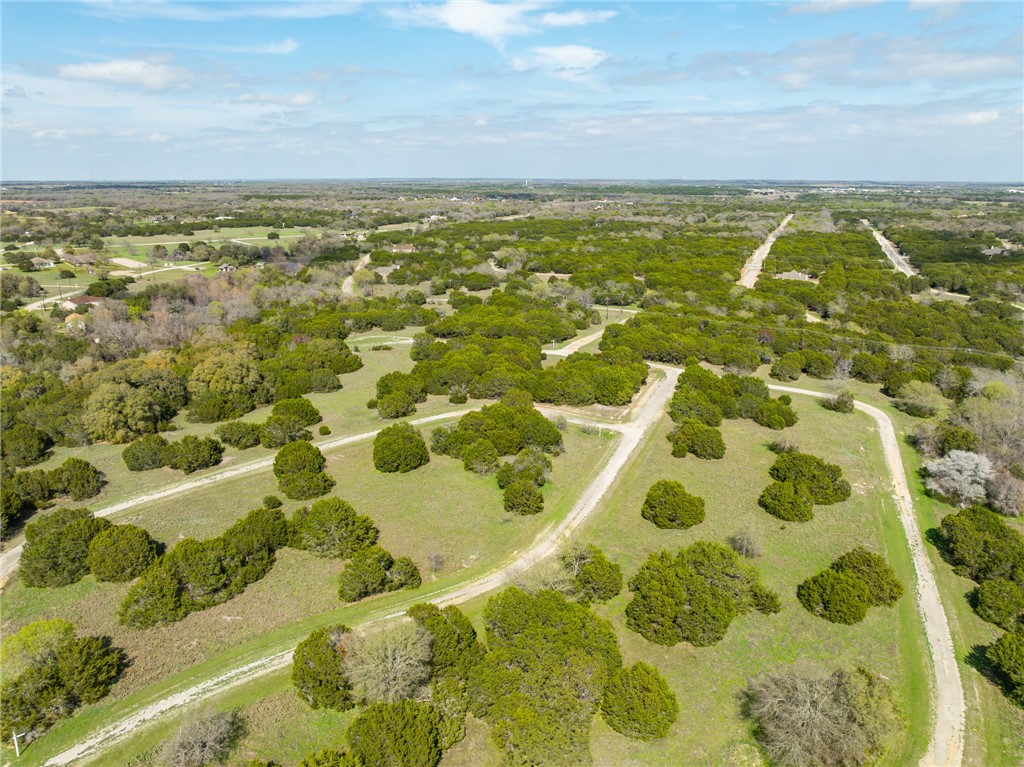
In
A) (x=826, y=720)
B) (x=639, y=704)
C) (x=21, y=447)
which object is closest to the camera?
(x=826, y=720)

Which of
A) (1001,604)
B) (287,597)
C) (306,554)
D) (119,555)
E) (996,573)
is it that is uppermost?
(119,555)

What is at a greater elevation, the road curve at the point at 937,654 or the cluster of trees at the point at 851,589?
the cluster of trees at the point at 851,589

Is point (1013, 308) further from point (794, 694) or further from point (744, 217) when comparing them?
point (744, 217)

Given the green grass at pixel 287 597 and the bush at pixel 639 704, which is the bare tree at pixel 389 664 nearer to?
the green grass at pixel 287 597

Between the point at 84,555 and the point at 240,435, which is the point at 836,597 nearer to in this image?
the point at 84,555

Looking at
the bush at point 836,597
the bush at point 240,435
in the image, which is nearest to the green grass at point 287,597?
the bush at point 240,435

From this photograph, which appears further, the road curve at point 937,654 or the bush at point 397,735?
the road curve at point 937,654

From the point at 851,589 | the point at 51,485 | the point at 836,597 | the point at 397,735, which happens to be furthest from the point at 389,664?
the point at 51,485
